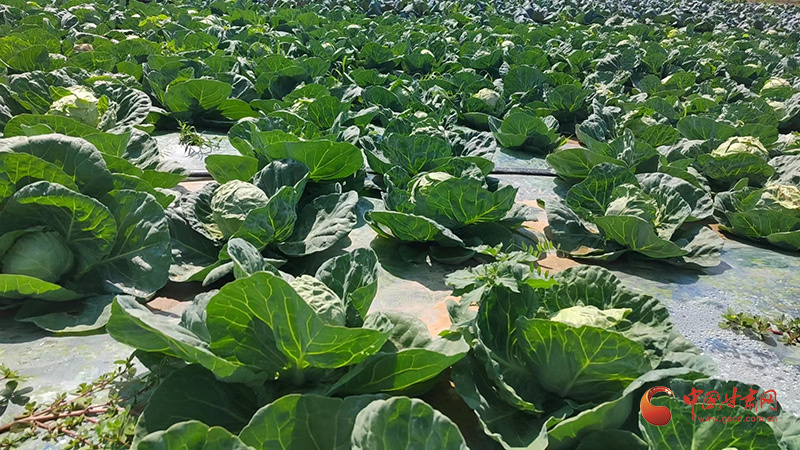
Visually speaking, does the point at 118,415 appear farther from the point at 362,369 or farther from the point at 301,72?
the point at 301,72

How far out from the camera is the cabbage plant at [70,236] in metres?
2.49

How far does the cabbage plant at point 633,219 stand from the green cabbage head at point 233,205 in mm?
1979

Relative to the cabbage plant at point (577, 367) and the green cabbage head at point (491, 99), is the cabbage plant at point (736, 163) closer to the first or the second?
the green cabbage head at point (491, 99)

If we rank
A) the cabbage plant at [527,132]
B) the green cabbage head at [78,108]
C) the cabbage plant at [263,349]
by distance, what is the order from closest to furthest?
the cabbage plant at [263,349], the green cabbage head at [78,108], the cabbage plant at [527,132]

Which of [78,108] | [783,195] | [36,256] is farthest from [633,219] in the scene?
[78,108]

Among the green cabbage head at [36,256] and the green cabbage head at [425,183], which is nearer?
the green cabbage head at [36,256]

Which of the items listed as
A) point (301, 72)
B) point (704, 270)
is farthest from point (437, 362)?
point (301, 72)

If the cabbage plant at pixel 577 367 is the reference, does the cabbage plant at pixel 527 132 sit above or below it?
below

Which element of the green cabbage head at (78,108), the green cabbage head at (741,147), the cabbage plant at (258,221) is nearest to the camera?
the cabbage plant at (258,221)

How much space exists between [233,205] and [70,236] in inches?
33.5

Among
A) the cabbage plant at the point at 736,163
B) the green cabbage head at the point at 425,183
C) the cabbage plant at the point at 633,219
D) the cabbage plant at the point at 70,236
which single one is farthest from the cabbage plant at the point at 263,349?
the cabbage plant at the point at 736,163

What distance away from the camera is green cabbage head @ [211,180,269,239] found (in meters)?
3.24

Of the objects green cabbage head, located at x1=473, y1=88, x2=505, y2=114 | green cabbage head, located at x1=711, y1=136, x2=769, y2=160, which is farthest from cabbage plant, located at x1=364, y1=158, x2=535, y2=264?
green cabbage head, located at x1=473, y1=88, x2=505, y2=114

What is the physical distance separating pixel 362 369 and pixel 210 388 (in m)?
0.52
